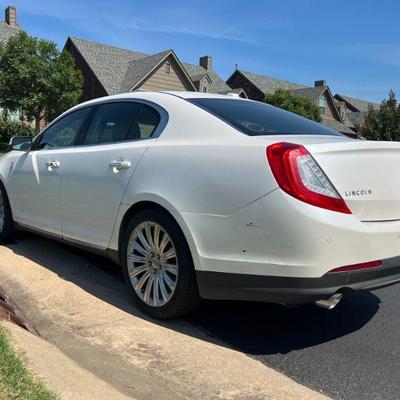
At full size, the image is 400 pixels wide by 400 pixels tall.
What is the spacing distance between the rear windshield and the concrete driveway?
150 cm

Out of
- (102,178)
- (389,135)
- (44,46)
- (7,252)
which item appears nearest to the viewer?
(102,178)

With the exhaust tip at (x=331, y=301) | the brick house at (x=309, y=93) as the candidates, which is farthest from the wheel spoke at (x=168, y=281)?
the brick house at (x=309, y=93)

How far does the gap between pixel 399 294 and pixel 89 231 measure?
286 centimetres

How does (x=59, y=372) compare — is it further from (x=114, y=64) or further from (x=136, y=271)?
(x=114, y=64)

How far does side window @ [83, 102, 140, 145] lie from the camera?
4496mm

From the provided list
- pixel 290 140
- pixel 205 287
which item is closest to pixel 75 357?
pixel 205 287

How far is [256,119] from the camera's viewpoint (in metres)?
3.98

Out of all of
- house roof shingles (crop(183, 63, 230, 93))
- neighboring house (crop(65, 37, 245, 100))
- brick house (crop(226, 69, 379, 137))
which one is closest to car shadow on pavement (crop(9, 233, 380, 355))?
neighboring house (crop(65, 37, 245, 100))

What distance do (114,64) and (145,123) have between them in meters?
33.8

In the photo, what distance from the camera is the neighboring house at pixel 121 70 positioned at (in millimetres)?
34094

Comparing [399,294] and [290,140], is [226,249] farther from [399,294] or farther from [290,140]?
[399,294]

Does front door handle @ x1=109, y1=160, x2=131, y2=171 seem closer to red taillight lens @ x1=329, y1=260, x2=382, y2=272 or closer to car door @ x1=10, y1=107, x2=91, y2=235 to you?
car door @ x1=10, y1=107, x2=91, y2=235

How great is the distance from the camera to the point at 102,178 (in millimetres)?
4320

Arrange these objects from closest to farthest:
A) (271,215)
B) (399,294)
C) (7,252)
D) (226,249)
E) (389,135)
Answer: (271,215)
(226,249)
(399,294)
(7,252)
(389,135)
